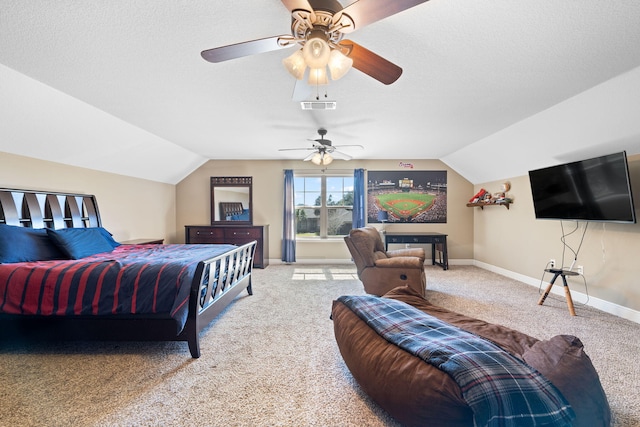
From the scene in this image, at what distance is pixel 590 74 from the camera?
2.35 metres

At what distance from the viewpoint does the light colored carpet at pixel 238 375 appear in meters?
1.60

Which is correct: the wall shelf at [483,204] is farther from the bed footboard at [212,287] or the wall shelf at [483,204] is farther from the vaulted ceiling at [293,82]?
the bed footboard at [212,287]

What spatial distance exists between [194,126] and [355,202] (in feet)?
11.6

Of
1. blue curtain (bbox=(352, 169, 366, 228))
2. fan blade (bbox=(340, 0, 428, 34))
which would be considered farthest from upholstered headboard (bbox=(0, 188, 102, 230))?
blue curtain (bbox=(352, 169, 366, 228))

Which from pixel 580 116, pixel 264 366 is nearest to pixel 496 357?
pixel 264 366

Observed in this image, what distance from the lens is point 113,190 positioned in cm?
443

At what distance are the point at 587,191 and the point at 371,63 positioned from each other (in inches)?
125

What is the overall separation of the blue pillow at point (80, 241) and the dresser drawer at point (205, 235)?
7.18 feet

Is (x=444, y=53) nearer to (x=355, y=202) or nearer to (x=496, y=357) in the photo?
(x=496, y=357)

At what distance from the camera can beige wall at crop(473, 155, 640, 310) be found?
3070mm

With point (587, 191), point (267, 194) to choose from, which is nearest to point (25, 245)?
point (267, 194)

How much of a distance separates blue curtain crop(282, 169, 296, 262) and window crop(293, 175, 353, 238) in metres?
0.29

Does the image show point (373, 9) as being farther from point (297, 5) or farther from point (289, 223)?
point (289, 223)

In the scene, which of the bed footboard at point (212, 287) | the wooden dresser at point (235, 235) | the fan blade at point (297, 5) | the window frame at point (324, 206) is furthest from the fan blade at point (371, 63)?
the window frame at point (324, 206)
